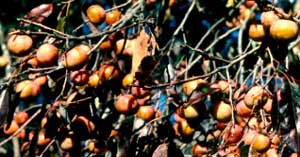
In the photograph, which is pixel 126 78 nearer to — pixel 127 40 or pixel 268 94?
pixel 127 40

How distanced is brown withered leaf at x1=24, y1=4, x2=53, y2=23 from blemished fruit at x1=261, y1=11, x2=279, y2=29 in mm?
567

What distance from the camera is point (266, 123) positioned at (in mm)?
1457

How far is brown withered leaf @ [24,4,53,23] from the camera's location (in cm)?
155

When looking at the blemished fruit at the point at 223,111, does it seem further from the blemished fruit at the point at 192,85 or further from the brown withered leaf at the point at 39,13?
the brown withered leaf at the point at 39,13

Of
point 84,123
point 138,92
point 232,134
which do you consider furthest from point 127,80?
point 232,134

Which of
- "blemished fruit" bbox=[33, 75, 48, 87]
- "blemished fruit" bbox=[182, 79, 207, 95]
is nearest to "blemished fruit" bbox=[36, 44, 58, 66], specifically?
"blemished fruit" bbox=[33, 75, 48, 87]

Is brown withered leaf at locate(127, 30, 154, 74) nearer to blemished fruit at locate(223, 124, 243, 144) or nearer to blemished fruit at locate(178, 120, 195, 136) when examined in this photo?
blemished fruit at locate(178, 120, 195, 136)

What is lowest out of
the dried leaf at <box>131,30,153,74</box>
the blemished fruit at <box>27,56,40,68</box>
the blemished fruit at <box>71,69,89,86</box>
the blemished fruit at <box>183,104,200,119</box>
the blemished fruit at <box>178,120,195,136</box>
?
the blemished fruit at <box>178,120,195,136</box>

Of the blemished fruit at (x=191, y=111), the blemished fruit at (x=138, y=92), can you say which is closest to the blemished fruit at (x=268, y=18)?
the blemished fruit at (x=191, y=111)

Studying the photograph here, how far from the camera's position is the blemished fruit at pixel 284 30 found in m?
1.24

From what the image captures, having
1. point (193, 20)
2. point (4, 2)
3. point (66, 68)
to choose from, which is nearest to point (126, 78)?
point (66, 68)

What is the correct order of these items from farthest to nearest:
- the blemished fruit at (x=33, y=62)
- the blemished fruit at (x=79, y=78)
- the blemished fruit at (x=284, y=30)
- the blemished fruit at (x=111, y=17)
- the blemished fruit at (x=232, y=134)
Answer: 1. the blemished fruit at (x=111, y=17)
2. the blemished fruit at (x=79, y=78)
3. the blemished fruit at (x=33, y=62)
4. the blemished fruit at (x=232, y=134)
5. the blemished fruit at (x=284, y=30)

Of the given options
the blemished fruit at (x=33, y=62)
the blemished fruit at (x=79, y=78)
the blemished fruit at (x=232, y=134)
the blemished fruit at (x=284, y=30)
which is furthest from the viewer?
the blemished fruit at (x=79, y=78)

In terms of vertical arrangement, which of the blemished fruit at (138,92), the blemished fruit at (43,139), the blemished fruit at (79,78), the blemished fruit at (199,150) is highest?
the blemished fruit at (79,78)
